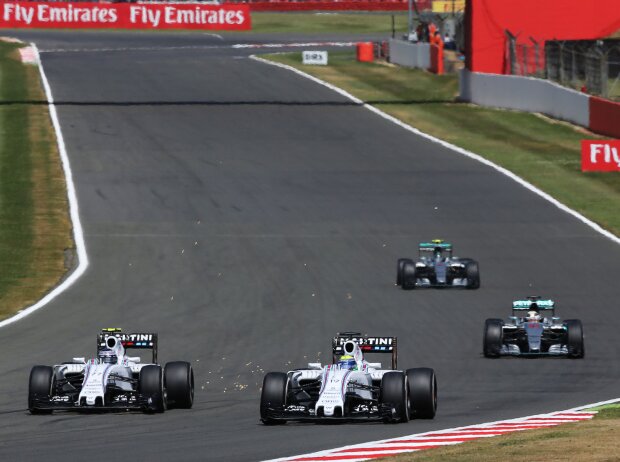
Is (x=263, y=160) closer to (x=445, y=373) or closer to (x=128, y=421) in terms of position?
(x=445, y=373)

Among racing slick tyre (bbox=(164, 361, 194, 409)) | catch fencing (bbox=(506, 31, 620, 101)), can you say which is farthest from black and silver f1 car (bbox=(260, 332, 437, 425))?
catch fencing (bbox=(506, 31, 620, 101))

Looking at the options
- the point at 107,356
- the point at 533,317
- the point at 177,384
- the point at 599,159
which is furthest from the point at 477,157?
the point at 177,384

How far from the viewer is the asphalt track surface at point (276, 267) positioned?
18062 millimetres

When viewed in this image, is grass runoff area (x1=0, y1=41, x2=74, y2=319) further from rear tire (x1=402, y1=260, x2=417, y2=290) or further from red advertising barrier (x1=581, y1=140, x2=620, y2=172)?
red advertising barrier (x1=581, y1=140, x2=620, y2=172)

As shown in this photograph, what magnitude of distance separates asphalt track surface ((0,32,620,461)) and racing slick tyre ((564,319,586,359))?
219 mm

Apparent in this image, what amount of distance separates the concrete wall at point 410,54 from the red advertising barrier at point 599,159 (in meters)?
28.7

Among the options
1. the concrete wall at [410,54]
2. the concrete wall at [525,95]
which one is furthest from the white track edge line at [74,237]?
the concrete wall at [410,54]

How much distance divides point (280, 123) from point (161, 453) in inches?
1587

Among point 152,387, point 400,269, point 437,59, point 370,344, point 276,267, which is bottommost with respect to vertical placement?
point 276,267

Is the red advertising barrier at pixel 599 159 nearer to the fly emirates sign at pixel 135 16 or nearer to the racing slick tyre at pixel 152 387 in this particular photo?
the racing slick tyre at pixel 152 387

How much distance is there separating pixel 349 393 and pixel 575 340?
5.76 metres

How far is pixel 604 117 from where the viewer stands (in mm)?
51438

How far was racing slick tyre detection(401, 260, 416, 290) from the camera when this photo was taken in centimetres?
2881

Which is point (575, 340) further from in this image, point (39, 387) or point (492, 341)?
point (39, 387)
